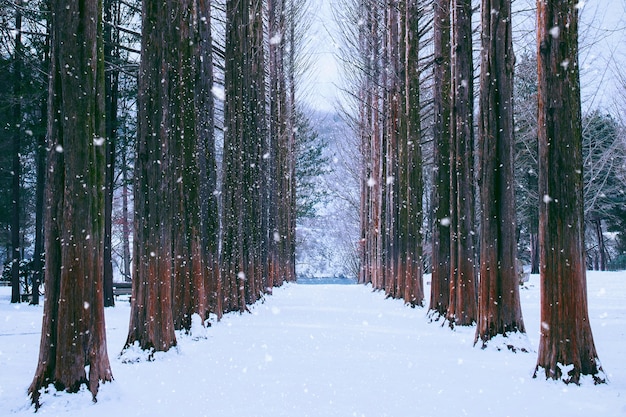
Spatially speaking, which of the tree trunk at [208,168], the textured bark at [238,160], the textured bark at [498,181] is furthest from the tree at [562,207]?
the textured bark at [238,160]

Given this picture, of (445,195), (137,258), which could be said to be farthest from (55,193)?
(445,195)

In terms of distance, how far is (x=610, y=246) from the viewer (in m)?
63.7

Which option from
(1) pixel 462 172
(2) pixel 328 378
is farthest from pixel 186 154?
(2) pixel 328 378

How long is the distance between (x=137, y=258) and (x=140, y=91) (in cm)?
212

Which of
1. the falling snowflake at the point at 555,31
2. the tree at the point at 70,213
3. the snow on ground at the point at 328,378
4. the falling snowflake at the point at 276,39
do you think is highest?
the falling snowflake at the point at 276,39

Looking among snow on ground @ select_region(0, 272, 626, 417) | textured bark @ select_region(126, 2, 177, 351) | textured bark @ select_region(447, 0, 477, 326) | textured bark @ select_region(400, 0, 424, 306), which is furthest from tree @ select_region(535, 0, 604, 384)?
textured bark @ select_region(400, 0, 424, 306)

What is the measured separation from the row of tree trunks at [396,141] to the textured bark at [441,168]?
2.77 m

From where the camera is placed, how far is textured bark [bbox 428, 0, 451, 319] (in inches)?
506

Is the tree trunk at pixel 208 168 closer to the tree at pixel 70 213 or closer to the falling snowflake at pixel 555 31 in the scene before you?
the tree at pixel 70 213

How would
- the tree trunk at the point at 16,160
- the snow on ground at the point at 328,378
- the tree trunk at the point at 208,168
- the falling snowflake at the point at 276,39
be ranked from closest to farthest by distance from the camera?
the snow on ground at the point at 328,378 → the tree trunk at the point at 208,168 → the tree trunk at the point at 16,160 → the falling snowflake at the point at 276,39

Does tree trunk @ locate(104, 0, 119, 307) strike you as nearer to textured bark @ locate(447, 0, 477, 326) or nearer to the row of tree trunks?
the row of tree trunks

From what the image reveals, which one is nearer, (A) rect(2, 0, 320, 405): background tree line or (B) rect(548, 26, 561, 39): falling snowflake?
(A) rect(2, 0, 320, 405): background tree line

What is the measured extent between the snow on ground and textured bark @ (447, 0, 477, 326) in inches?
21.5

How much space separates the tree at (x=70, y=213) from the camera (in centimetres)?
547
